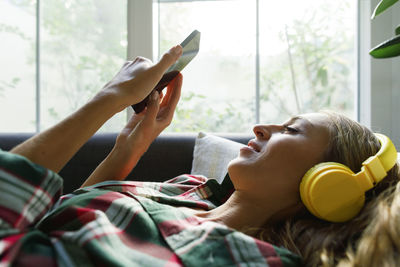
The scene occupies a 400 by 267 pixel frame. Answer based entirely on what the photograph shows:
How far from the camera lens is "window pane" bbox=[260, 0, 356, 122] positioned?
79.4 inches

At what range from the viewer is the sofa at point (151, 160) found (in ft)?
4.83

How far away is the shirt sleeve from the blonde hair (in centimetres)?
53

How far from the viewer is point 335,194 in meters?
0.74

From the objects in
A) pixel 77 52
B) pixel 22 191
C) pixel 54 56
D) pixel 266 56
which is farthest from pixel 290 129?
pixel 54 56

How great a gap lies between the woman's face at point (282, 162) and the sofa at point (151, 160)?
0.55m

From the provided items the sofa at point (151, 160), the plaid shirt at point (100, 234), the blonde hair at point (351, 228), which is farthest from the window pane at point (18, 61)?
the blonde hair at point (351, 228)

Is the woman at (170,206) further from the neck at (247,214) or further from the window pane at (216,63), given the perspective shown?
the window pane at (216,63)

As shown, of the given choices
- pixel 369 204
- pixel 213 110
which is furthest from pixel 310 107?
pixel 369 204

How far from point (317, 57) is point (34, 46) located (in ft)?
6.41

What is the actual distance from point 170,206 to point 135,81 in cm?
36

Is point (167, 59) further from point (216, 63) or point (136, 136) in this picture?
point (216, 63)

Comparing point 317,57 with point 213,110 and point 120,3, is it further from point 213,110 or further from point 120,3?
point 120,3

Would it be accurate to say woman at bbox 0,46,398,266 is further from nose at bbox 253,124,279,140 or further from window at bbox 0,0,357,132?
window at bbox 0,0,357,132

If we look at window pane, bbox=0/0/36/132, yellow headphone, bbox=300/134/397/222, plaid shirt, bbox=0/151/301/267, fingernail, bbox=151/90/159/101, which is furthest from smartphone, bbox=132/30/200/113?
window pane, bbox=0/0/36/132
